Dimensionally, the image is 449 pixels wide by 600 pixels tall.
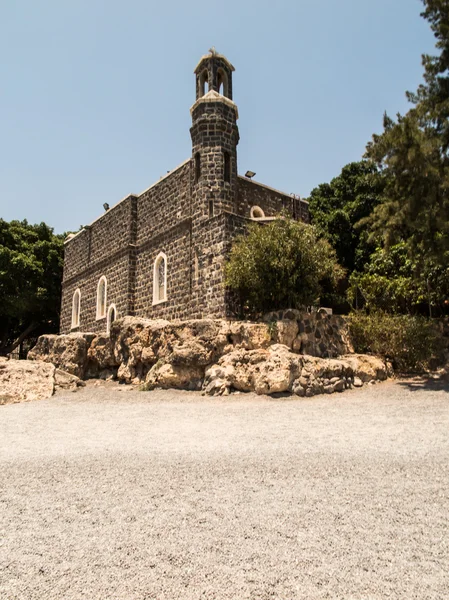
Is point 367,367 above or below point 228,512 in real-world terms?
above

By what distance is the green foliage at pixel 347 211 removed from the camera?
73.5 ft

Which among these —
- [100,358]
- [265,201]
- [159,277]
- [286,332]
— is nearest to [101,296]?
[159,277]

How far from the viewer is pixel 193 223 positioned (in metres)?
17.2

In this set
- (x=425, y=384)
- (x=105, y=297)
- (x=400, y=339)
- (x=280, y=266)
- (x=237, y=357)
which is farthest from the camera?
(x=105, y=297)

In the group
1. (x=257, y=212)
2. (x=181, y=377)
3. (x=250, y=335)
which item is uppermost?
(x=257, y=212)

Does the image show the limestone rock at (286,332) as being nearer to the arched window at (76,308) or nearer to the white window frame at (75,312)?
the white window frame at (75,312)

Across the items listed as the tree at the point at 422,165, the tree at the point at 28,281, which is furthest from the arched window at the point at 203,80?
the tree at the point at 28,281

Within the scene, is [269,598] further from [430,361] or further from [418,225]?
[430,361]

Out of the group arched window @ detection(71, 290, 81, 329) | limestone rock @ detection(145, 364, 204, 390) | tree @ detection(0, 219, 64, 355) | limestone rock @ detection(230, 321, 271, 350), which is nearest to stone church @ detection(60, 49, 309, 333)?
limestone rock @ detection(230, 321, 271, 350)

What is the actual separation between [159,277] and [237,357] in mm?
8584

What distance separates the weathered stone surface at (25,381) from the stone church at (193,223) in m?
5.76

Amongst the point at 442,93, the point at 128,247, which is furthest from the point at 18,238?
the point at 442,93

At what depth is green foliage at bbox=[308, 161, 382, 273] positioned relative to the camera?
2239 cm

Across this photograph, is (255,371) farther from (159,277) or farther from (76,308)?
(76,308)
